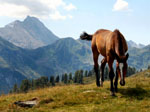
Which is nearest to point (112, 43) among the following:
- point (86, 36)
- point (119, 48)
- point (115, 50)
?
point (115, 50)

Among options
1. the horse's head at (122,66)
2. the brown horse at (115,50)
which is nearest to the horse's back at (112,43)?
the brown horse at (115,50)

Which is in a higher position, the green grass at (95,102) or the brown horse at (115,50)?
the brown horse at (115,50)

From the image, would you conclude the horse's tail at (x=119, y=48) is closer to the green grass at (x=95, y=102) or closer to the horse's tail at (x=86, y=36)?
the green grass at (x=95, y=102)

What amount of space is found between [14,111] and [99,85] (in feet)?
29.2

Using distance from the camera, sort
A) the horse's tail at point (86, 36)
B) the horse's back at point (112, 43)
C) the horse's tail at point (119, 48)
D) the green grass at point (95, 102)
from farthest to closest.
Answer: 1. the horse's tail at point (86, 36)
2. the horse's back at point (112, 43)
3. the horse's tail at point (119, 48)
4. the green grass at point (95, 102)

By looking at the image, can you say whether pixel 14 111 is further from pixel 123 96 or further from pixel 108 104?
pixel 123 96

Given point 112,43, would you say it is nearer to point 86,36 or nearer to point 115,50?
point 115,50

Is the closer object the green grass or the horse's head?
the green grass

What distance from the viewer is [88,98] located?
1323 cm

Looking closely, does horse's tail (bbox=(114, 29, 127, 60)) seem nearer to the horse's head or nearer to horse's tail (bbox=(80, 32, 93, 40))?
the horse's head

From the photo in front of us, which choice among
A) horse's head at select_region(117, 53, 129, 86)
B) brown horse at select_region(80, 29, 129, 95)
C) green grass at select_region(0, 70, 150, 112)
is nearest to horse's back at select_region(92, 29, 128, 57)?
brown horse at select_region(80, 29, 129, 95)

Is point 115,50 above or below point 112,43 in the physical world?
below

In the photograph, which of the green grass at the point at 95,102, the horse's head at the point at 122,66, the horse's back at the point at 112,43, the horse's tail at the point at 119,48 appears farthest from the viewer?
the horse's back at the point at 112,43

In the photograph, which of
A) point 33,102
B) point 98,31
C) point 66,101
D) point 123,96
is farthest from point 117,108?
point 98,31
